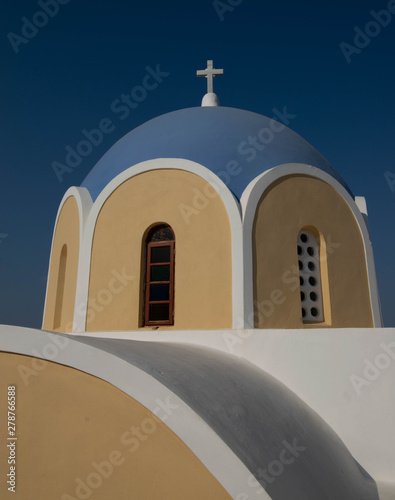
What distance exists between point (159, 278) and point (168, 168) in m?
1.38

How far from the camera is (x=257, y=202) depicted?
537 cm

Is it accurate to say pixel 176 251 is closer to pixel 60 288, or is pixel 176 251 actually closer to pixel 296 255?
pixel 296 255

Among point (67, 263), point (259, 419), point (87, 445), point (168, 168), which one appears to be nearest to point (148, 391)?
point (87, 445)

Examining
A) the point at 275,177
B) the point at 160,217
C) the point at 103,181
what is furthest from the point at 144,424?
the point at 103,181

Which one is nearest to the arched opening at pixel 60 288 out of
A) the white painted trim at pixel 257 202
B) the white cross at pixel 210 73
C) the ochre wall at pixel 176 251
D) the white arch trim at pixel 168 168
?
the white arch trim at pixel 168 168

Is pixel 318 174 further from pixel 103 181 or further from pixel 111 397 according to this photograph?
pixel 111 397

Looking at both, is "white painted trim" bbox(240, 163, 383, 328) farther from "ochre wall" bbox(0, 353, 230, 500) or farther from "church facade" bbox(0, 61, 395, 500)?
"ochre wall" bbox(0, 353, 230, 500)

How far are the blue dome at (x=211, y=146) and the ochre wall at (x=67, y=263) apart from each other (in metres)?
0.49

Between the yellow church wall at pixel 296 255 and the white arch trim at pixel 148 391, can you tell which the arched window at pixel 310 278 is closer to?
the yellow church wall at pixel 296 255

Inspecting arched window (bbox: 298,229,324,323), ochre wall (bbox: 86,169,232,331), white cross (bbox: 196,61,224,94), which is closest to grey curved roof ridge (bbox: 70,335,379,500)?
ochre wall (bbox: 86,169,232,331)

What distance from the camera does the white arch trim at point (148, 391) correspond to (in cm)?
228

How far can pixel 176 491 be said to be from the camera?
2.35 meters

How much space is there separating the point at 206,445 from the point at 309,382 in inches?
92.5

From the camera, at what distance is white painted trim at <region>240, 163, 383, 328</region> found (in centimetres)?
505
